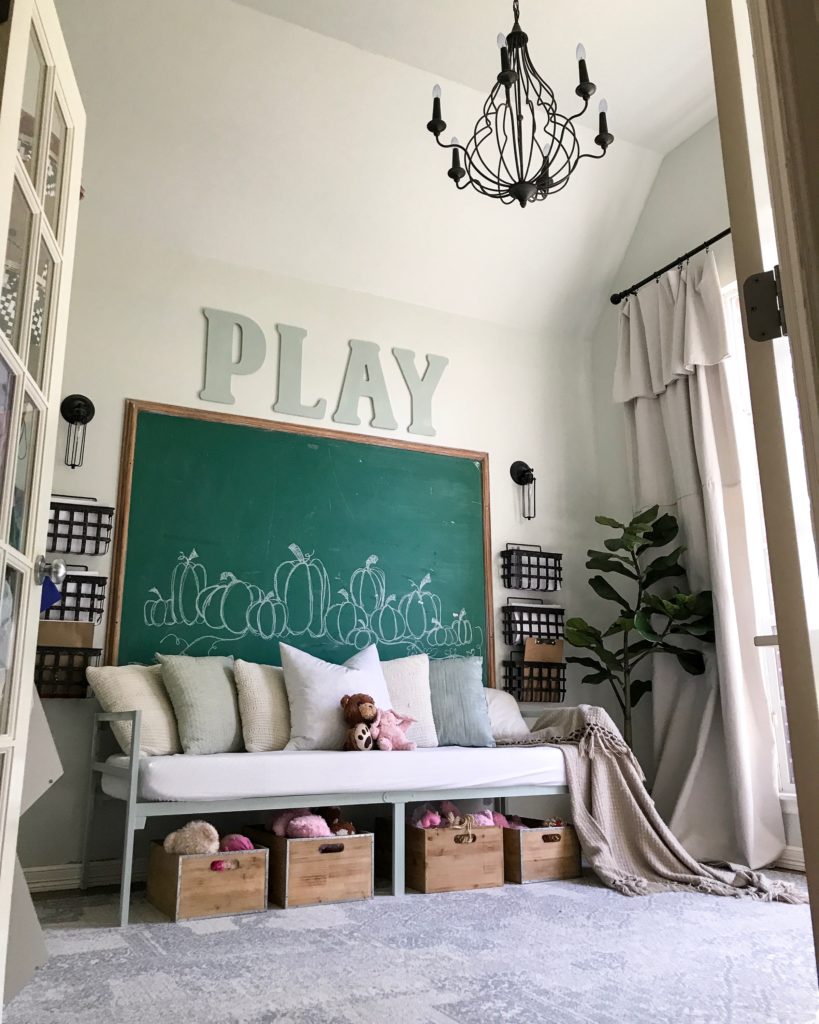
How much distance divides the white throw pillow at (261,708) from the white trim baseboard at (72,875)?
747mm

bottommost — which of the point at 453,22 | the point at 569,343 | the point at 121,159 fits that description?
the point at 569,343

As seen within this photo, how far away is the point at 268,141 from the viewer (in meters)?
4.13

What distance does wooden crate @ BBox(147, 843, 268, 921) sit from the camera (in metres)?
2.82

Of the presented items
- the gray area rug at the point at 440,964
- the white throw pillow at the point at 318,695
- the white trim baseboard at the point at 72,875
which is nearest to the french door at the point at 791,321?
the gray area rug at the point at 440,964

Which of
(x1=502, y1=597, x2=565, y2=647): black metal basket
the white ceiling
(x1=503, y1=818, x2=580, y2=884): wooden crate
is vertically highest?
the white ceiling

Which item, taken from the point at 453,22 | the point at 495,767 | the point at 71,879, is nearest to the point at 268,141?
the point at 453,22

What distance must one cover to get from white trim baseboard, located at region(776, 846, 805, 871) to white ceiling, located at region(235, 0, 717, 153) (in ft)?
12.5

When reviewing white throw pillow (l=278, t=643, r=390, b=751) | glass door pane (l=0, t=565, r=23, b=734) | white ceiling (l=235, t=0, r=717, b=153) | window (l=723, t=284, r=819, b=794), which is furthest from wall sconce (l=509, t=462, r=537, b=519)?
glass door pane (l=0, t=565, r=23, b=734)

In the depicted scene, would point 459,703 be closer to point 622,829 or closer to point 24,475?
point 622,829

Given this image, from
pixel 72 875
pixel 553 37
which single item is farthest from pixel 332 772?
pixel 553 37

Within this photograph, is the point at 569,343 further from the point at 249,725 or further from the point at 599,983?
the point at 599,983

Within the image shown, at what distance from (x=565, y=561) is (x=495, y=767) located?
176cm

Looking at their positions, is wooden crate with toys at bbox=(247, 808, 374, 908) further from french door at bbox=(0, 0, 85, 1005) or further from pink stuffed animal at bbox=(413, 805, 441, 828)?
french door at bbox=(0, 0, 85, 1005)

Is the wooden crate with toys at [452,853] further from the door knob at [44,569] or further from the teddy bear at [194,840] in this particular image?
the door knob at [44,569]
